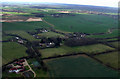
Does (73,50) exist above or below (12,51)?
below

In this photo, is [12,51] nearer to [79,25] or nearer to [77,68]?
[77,68]

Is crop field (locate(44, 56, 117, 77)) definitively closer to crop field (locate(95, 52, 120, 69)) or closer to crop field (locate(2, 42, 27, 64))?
crop field (locate(95, 52, 120, 69))

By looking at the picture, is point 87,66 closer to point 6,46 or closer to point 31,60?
point 31,60

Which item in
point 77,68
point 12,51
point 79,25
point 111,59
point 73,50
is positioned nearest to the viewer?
point 77,68

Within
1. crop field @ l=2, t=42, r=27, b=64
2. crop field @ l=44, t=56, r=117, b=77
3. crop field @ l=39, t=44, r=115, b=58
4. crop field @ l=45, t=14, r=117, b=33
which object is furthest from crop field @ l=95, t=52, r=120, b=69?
crop field @ l=45, t=14, r=117, b=33

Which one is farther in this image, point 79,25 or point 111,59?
point 79,25

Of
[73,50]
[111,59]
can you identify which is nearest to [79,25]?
[73,50]

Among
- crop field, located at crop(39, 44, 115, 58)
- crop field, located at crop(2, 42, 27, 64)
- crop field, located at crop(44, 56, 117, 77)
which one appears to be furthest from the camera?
crop field, located at crop(39, 44, 115, 58)
